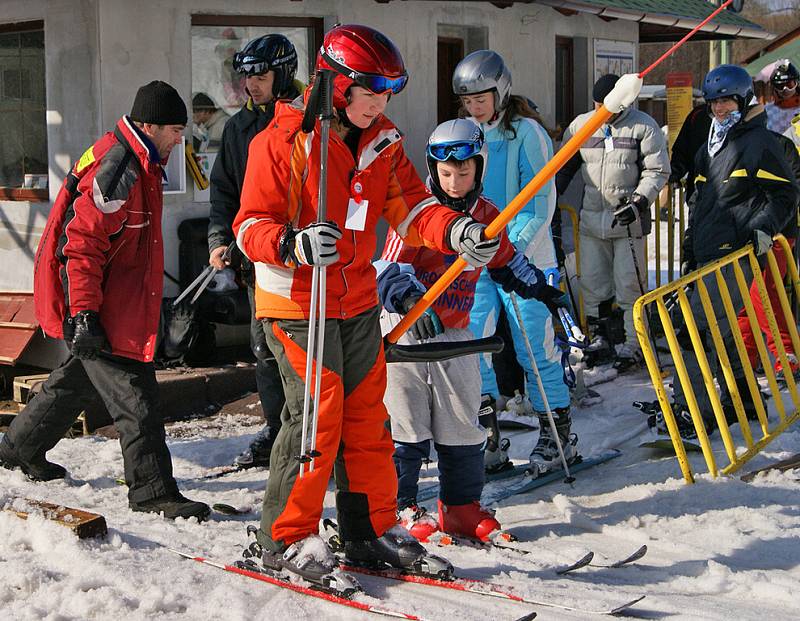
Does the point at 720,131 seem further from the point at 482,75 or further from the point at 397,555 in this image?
the point at 397,555

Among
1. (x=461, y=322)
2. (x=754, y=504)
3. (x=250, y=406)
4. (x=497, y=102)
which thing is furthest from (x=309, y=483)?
(x=250, y=406)

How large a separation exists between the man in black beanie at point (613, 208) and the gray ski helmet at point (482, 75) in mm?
2364

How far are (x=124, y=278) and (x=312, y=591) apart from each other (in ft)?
6.67

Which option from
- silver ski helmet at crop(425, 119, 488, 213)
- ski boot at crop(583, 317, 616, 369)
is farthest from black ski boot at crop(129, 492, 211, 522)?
ski boot at crop(583, 317, 616, 369)

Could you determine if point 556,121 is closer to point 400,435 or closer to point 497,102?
point 497,102

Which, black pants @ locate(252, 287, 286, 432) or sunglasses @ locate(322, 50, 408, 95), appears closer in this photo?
sunglasses @ locate(322, 50, 408, 95)

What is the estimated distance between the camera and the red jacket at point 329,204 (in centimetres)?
390

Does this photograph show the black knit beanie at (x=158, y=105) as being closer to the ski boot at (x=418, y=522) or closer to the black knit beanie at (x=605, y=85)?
the ski boot at (x=418, y=522)

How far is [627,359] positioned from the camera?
841 centimetres

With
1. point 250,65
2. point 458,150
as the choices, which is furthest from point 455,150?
point 250,65

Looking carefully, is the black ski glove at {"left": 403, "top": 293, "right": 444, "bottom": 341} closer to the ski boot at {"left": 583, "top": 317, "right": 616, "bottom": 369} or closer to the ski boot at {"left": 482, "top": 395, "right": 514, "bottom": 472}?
the ski boot at {"left": 482, "top": 395, "right": 514, "bottom": 472}

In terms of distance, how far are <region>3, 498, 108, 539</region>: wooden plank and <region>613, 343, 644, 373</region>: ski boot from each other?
4767 millimetres

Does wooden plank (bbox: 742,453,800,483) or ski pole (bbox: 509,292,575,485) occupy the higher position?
ski pole (bbox: 509,292,575,485)

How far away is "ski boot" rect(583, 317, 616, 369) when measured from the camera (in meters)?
A: 8.50
